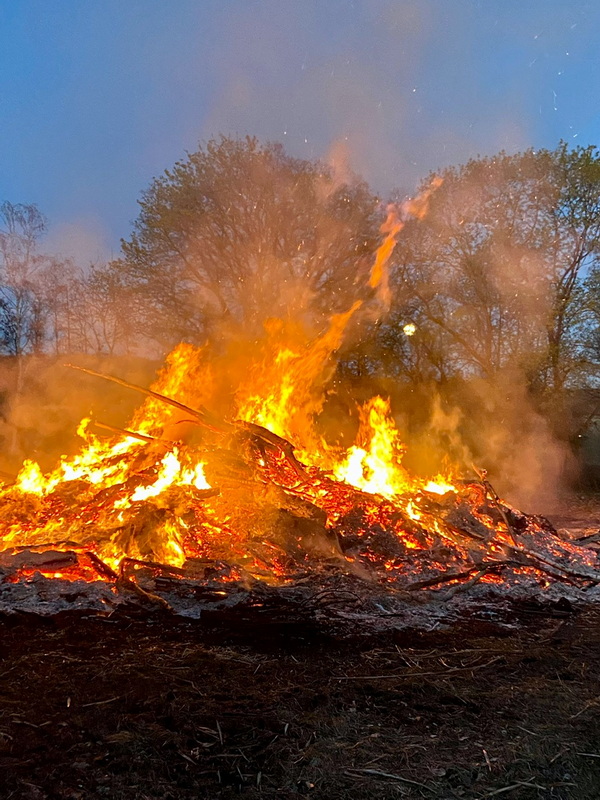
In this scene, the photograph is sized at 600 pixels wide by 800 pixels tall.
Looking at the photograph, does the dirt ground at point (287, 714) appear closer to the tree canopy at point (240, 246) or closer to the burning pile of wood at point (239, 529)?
the burning pile of wood at point (239, 529)

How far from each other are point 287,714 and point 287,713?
Answer: 0.5 inches

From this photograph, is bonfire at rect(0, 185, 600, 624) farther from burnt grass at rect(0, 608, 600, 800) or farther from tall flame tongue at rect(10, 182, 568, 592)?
burnt grass at rect(0, 608, 600, 800)

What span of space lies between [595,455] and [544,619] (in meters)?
15.7

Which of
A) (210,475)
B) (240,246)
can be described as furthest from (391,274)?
(210,475)

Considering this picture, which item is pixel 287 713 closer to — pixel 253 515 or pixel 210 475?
pixel 253 515

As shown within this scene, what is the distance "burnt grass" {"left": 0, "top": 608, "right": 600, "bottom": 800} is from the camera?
2426 millimetres

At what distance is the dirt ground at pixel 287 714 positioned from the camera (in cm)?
242

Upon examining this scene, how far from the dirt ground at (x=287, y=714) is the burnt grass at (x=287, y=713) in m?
0.01

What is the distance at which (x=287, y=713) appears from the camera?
3.05 metres

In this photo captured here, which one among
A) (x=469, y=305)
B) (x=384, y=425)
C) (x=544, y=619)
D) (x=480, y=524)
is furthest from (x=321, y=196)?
(x=544, y=619)

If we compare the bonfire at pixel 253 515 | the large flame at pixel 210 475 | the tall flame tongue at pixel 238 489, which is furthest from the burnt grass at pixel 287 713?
the large flame at pixel 210 475

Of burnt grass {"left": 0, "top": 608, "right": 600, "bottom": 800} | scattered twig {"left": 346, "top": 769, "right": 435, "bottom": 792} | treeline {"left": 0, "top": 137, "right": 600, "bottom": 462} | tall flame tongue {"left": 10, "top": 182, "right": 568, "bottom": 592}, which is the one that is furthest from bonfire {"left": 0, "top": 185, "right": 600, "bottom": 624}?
treeline {"left": 0, "top": 137, "right": 600, "bottom": 462}

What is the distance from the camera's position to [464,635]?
4633mm

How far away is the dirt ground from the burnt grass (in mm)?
10
